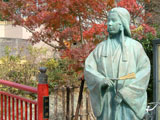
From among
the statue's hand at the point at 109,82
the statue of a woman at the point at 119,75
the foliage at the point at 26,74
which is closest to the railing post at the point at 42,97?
the statue of a woman at the point at 119,75

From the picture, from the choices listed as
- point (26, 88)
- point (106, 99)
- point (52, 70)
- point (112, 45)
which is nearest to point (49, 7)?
point (26, 88)

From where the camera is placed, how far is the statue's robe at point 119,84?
8.03 ft

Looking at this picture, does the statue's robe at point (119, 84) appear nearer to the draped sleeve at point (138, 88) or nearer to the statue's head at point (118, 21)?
the draped sleeve at point (138, 88)

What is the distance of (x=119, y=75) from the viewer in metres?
2.48

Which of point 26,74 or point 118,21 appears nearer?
point 118,21

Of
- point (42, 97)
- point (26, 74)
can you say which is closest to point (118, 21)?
point (42, 97)

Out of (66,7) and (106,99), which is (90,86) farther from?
(66,7)

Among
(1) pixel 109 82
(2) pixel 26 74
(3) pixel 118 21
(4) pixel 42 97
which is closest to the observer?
(1) pixel 109 82

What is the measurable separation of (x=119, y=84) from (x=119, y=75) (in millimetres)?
98

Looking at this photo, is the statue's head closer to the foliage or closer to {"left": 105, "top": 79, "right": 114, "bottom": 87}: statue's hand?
{"left": 105, "top": 79, "right": 114, "bottom": 87}: statue's hand

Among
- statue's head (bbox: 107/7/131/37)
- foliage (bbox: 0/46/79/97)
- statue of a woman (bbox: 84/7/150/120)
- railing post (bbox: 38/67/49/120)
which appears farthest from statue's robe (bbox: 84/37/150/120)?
foliage (bbox: 0/46/79/97)

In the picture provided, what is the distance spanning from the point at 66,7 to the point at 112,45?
1.84 meters

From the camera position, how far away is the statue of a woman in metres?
2.45

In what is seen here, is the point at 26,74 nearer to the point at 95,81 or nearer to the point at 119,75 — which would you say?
the point at 95,81
